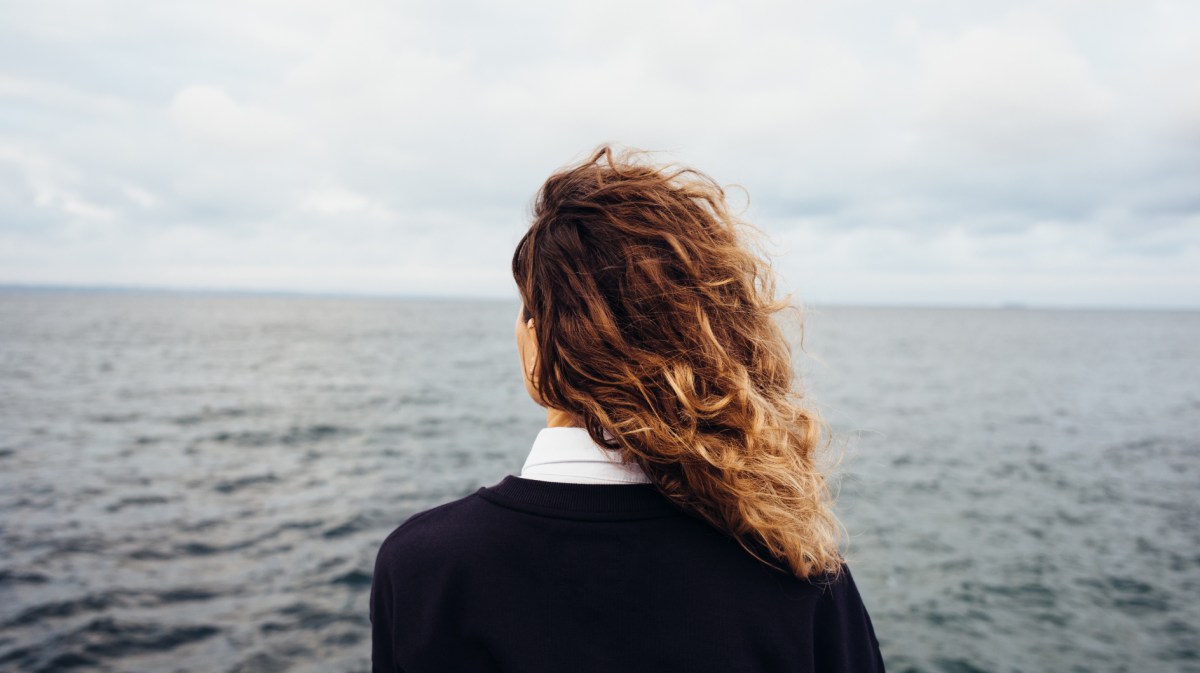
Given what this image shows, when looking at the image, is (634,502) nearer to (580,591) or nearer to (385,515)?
(580,591)

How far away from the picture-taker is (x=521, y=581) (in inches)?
54.1

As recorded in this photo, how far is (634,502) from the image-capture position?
1.42m

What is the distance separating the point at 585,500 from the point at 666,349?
0.39 metres

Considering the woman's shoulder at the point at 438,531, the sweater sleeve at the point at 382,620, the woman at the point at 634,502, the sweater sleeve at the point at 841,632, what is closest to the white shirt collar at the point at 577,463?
the woman at the point at 634,502

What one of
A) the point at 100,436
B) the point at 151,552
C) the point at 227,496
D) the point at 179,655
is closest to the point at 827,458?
the point at 179,655

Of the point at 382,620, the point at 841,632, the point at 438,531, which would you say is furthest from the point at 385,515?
the point at 841,632

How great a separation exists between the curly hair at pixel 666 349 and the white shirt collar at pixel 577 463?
23mm

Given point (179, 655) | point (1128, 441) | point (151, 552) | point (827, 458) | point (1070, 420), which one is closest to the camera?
point (827, 458)

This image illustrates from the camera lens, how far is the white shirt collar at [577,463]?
145cm

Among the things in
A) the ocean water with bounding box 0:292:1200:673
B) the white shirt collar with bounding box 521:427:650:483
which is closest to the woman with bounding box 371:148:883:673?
the white shirt collar with bounding box 521:427:650:483

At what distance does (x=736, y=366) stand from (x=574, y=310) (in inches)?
16.1

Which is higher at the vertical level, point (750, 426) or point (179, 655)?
point (750, 426)

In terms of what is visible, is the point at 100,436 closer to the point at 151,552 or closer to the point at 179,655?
the point at 151,552

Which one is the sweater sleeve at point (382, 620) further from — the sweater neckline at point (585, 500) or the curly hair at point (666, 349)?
the curly hair at point (666, 349)
